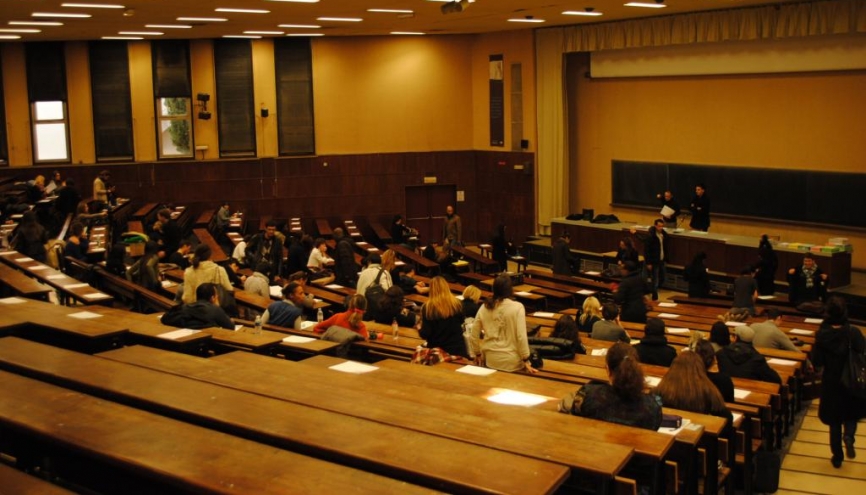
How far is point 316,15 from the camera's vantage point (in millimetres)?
16078

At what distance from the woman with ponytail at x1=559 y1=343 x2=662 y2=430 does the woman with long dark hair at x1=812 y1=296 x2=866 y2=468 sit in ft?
12.3

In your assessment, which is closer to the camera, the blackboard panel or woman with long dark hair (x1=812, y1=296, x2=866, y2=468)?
woman with long dark hair (x1=812, y1=296, x2=866, y2=468)

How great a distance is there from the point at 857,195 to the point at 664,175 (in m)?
4.17

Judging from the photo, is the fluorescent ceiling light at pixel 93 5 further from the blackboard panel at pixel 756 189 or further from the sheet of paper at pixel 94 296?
the blackboard panel at pixel 756 189

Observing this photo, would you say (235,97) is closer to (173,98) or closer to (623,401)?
(173,98)

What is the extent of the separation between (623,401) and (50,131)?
19.3 meters

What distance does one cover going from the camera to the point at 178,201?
21172 millimetres

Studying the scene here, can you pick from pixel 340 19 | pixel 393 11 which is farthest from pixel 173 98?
pixel 393 11

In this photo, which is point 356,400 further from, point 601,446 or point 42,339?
point 42,339

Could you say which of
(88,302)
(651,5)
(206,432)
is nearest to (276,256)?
(88,302)

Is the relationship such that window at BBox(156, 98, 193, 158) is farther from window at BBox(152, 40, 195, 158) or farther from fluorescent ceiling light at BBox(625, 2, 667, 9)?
fluorescent ceiling light at BBox(625, 2, 667, 9)

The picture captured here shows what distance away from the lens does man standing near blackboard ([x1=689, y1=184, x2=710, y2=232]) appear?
55.6 feet

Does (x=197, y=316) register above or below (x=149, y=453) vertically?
below

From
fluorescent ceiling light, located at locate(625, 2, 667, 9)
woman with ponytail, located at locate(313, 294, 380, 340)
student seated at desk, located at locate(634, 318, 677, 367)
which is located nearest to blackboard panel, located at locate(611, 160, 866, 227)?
fluorescent ceiling light, located at locate(625, 2, 667, 9)
